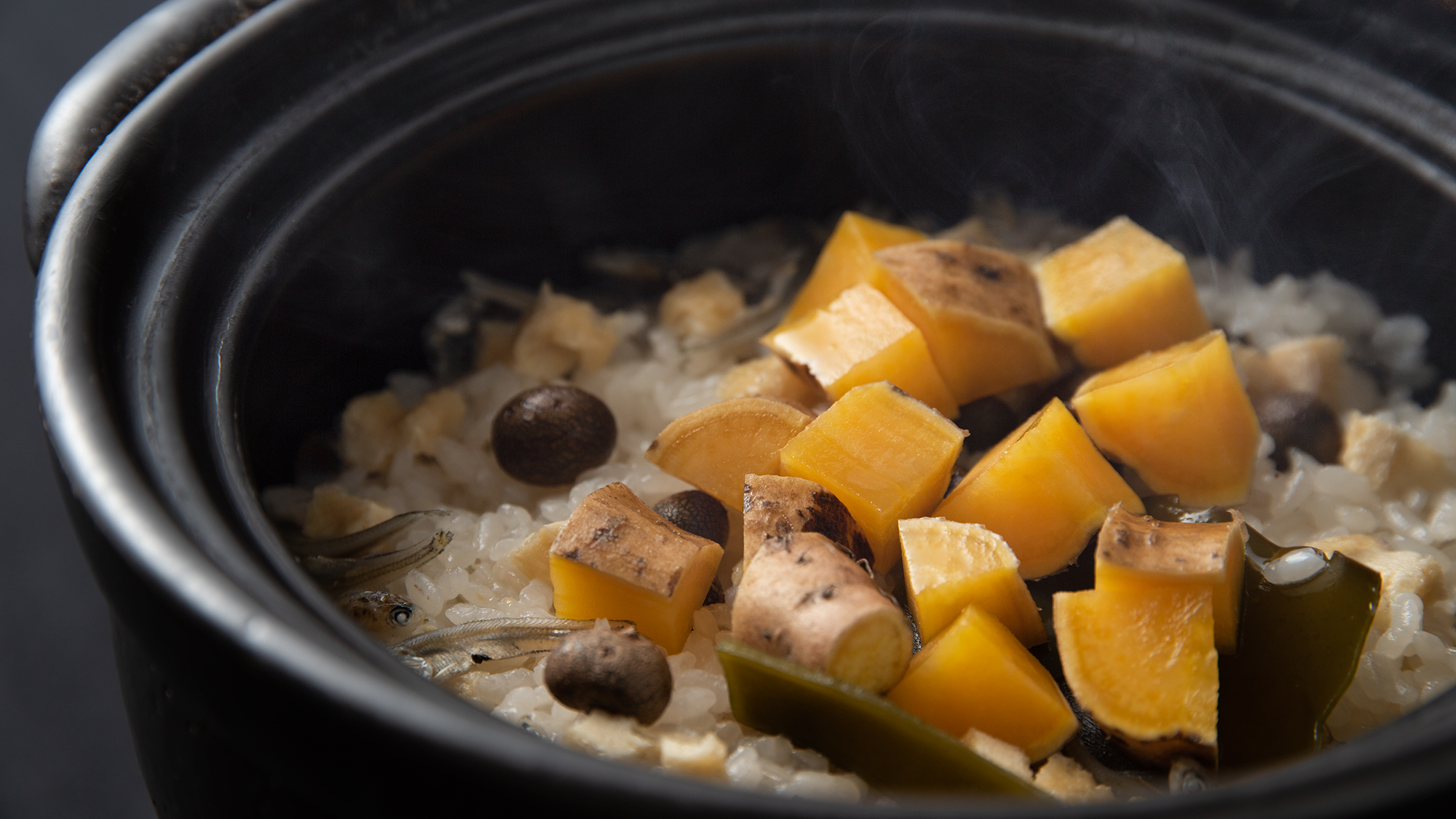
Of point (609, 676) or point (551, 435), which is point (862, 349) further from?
point (609, 676)

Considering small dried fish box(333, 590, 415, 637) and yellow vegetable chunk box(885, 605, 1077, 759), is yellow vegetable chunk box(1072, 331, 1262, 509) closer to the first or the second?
yellow vegetable chunk box(885, 605, 1077, 759)

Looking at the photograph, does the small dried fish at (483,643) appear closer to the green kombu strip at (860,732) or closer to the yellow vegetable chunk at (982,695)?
the green kombu strip at (860,732)

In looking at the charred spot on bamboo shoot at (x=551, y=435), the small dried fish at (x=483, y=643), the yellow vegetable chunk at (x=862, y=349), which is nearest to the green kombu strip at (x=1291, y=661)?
the yellow vegetable chunk at (x=862, y=349)

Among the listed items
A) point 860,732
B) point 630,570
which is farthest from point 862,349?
point 860,732

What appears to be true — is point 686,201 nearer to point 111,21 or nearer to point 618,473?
point 618,473

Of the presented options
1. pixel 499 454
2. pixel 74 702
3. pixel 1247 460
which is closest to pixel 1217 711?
pixel 1247 460

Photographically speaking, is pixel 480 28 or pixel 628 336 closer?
pixel 480 28

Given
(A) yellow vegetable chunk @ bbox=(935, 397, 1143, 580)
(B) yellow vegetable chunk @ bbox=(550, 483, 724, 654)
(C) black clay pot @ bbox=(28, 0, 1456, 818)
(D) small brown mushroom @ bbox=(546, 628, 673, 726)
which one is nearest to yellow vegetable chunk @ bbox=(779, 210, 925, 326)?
(C) black clay pot @ bbox=(28, 0, 1456, 818)
